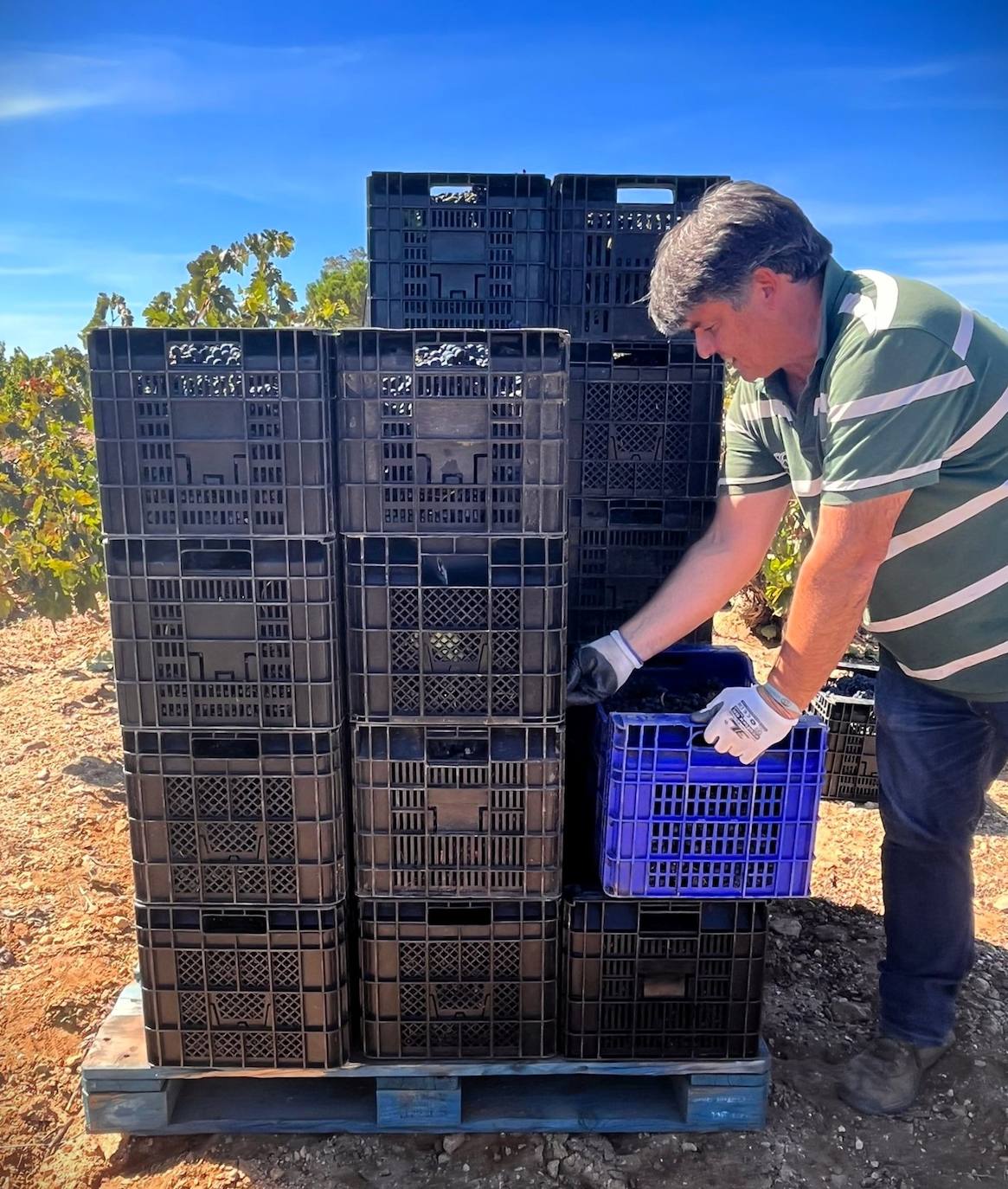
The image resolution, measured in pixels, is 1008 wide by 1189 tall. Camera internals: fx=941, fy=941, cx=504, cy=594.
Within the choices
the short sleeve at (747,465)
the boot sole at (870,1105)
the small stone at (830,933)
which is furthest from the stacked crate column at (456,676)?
the small stone at (830,933)

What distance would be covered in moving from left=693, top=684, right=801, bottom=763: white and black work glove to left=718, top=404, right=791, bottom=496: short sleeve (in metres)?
0.76

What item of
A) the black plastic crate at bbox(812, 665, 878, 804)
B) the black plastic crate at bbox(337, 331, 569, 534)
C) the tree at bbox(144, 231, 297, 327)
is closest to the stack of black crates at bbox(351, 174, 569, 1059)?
the black plastic crate at bbox(337, 331, 569, 534)

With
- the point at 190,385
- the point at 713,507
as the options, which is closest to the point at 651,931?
the point at 713,507

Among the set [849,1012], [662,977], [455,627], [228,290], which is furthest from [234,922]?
[228,290]

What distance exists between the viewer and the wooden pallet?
272cm

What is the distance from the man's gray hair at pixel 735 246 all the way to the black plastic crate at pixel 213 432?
960 millimetres

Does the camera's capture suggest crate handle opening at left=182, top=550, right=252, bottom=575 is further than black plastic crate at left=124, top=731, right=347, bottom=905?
No

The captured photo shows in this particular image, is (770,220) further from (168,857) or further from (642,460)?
(168,857)

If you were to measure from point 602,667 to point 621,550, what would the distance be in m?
0.52

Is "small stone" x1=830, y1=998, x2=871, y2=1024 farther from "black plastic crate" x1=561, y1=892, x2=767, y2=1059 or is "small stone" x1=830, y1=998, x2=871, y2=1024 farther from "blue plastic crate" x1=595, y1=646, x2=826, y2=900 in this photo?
"blue plastic crate" x1=595, y1=646, x2=826, y2=900

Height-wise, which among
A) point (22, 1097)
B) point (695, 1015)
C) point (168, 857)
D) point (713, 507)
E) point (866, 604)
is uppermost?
point (713, 507)

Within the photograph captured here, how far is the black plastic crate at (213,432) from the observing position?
2369mm

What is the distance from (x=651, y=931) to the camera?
8.99 ft

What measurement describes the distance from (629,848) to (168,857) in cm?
130
